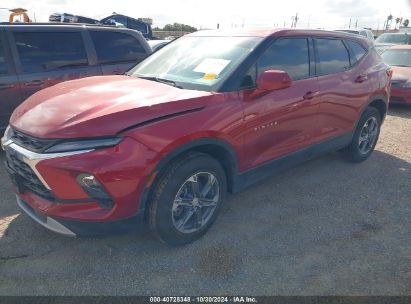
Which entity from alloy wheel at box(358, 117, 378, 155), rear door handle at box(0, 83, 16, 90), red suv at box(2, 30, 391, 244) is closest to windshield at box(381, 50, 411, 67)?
alloy wheel at box(358, 117, 378, 155)

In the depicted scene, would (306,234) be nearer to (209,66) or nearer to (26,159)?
(209,66)

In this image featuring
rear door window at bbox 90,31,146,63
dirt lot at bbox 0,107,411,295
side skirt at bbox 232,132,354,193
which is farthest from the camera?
rear door window at bbox 90,31,146,63

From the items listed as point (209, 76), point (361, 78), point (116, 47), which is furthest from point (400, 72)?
point (209, 76)

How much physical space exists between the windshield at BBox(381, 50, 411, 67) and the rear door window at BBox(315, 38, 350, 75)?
6246mm

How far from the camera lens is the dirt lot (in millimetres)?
2529

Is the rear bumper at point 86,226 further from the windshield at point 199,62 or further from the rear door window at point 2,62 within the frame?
the rear door window at point 2,62

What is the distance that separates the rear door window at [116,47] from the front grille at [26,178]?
3.07 meters

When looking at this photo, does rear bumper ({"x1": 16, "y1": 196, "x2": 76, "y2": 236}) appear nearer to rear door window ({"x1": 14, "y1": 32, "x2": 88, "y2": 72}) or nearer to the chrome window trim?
the chrome window trim

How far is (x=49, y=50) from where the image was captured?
4.89 m

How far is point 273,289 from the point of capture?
252cm

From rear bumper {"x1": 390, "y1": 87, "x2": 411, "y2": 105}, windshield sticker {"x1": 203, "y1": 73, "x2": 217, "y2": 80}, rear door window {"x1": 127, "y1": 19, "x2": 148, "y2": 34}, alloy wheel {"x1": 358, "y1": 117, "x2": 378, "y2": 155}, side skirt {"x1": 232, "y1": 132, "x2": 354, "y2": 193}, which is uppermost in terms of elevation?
windshield sticker {"x1": 203, "y1": 73, "x2": 217, "y2": 80}

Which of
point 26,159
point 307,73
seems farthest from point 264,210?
point 26,159

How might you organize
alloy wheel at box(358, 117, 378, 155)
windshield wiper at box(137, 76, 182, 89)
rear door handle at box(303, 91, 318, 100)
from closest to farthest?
windshield wiper at box(137, 76, 182, 89)
rear door handle at box(303, 91, 318, 100)
alloy wheel at box(358, 117, 378, 155)

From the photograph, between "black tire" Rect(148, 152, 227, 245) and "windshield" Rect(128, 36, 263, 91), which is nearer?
"black tire" Rect(148, 152, 227, 245)
